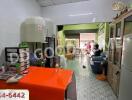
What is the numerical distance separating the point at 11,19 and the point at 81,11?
7.44 ft

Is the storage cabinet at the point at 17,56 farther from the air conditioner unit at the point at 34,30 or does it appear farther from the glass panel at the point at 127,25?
the glass panel at the point at 127,25

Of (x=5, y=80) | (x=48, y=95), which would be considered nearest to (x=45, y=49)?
(x=5, y=80)

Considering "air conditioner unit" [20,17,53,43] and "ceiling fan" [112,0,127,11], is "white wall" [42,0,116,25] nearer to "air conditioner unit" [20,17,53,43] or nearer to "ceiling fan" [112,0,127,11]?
"ceiling fan" [112,0,127,11]

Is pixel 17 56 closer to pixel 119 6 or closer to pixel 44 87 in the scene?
pixel 44 87

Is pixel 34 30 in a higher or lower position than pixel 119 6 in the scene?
lower

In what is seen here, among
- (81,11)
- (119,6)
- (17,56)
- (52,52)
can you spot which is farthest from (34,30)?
(119,6)

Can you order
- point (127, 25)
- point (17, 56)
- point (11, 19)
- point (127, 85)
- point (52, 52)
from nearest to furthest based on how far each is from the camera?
1. point (127, 85)
2. point (17, 56)
3. point (127, 25)
4. point (11, 19)
5. point (52, 52)

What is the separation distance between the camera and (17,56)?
219 cm

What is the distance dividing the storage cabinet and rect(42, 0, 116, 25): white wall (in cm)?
231

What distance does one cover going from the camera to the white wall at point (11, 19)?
8.47 feet

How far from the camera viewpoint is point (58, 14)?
4.27 m

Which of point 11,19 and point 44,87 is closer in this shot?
point 44,87

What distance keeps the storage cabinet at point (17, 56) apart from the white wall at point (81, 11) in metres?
2.31

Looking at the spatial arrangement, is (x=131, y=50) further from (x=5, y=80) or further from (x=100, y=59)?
(x=100, y=59)
